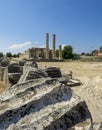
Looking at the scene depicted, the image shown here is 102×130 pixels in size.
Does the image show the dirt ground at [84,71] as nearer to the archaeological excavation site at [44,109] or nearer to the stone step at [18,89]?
the stone step at [18,89]

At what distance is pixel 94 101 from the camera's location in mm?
4227

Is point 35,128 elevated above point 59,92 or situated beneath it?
situated beneath

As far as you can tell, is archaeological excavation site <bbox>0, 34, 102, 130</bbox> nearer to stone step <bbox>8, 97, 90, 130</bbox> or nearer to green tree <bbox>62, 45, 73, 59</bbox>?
stone step <bbox>8, 97, 90, 130</bbox>

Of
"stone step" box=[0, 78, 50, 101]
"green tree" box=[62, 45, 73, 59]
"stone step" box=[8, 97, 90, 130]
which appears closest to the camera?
"stone step" box=[8, 97, 90, 130]

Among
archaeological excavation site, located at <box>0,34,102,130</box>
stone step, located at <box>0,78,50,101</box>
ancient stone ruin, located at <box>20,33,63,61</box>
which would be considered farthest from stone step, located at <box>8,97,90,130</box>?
ancient stone ruin, located at <box>20,33,63,61</box>

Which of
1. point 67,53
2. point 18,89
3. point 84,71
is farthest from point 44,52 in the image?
point 18,89

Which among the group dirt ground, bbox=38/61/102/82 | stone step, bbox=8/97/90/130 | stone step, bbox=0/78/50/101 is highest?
stone step, bbox=0/78/50/101

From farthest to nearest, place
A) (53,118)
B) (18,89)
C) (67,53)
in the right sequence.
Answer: (67,53), (18,89), (53,118)

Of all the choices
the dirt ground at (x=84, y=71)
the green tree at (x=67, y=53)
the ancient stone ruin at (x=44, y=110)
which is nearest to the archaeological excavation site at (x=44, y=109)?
the ancient stone ruin at (x=44, y=110)

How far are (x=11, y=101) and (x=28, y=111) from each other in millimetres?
392

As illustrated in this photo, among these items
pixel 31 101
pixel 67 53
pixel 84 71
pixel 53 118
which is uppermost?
pixel 67 53

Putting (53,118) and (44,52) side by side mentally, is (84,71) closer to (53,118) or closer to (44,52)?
(53,118)

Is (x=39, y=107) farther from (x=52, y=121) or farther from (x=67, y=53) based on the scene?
(x=67, y=53)

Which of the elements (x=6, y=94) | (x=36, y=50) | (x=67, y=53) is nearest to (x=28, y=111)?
(x=6, y=94)
